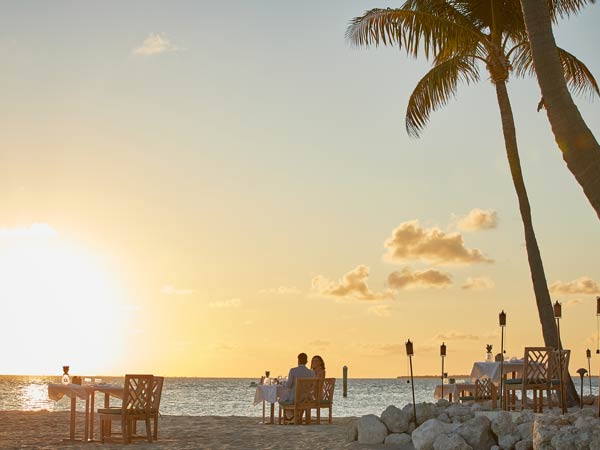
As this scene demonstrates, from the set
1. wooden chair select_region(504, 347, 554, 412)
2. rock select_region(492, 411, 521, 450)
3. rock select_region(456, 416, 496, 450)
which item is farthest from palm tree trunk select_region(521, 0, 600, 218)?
wooden chair select_region(504, 347, 554, 412)

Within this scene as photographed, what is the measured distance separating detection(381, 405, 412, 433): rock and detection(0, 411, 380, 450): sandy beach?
48 cm

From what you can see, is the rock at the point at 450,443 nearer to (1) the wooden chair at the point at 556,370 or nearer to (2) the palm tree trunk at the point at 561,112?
(2) the palm tree trunk at the point at 561,112

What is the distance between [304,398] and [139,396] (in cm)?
349

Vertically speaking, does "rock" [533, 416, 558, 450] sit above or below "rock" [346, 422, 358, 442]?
above

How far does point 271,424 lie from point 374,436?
4562mm

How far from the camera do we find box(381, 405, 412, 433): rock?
10977 mm

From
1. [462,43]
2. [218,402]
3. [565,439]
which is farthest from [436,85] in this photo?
[218,402]

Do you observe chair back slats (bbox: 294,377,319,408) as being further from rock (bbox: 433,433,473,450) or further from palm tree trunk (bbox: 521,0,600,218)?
palm tree trunk (bbox: 521,0,600,218)

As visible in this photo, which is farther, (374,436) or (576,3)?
(576,3)

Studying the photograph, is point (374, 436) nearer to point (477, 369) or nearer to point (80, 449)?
point (80, 449)

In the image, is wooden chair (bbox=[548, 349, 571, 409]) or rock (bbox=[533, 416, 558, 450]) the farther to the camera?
wooden chair (bbox=[548, 349, 571, 409])

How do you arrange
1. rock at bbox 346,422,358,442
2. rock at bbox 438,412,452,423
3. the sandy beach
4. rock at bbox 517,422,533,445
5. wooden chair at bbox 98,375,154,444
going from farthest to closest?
wooden chair at bbox 98,375,154,444 < the sandy beach < rock at bbox 346,422,358,442 < rock at bbox 438,412,452,423 < rock at bbox 517,422,533,445

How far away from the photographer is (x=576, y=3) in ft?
55.0

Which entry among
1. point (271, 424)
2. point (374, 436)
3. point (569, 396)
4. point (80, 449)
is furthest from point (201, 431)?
point (569, 396)
